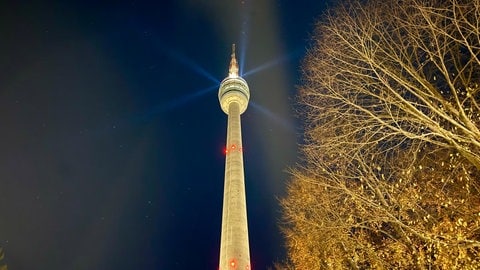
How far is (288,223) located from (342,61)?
1151 centimetres

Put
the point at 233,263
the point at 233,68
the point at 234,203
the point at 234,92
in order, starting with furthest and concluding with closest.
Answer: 1. the point at 233,68
2. the point at 234,92
3. the point at 234,203
4. the point at 233,263

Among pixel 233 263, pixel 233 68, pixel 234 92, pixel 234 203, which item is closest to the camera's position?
pixel 233 263

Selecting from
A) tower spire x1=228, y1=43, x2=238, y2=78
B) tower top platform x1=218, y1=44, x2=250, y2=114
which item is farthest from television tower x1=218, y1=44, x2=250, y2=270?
tower spire x1=228, y1=43, x2=238, y2=78

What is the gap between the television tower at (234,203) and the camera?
2595cm

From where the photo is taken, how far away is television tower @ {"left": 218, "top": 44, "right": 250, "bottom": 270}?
1022 inches

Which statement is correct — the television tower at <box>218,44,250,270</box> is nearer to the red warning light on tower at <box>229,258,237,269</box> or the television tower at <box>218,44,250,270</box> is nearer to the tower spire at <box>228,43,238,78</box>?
the red warning light on tower at <box>229,258,237,269</box>

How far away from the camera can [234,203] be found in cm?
2944

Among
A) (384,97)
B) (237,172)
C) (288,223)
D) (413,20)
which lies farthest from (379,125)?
(237,172)

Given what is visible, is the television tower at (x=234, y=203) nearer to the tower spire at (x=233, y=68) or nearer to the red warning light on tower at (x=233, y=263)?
the red warning light on tower at (x=233, y=263)

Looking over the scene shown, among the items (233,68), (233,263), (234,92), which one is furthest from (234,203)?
(233,68)

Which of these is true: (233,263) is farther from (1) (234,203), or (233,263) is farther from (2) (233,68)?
(2) (233,68)

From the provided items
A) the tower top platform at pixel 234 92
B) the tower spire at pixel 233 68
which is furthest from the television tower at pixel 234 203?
the tower spire at pixel 233 68

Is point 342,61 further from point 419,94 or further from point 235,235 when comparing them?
point 235,235

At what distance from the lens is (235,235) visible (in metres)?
27.0
